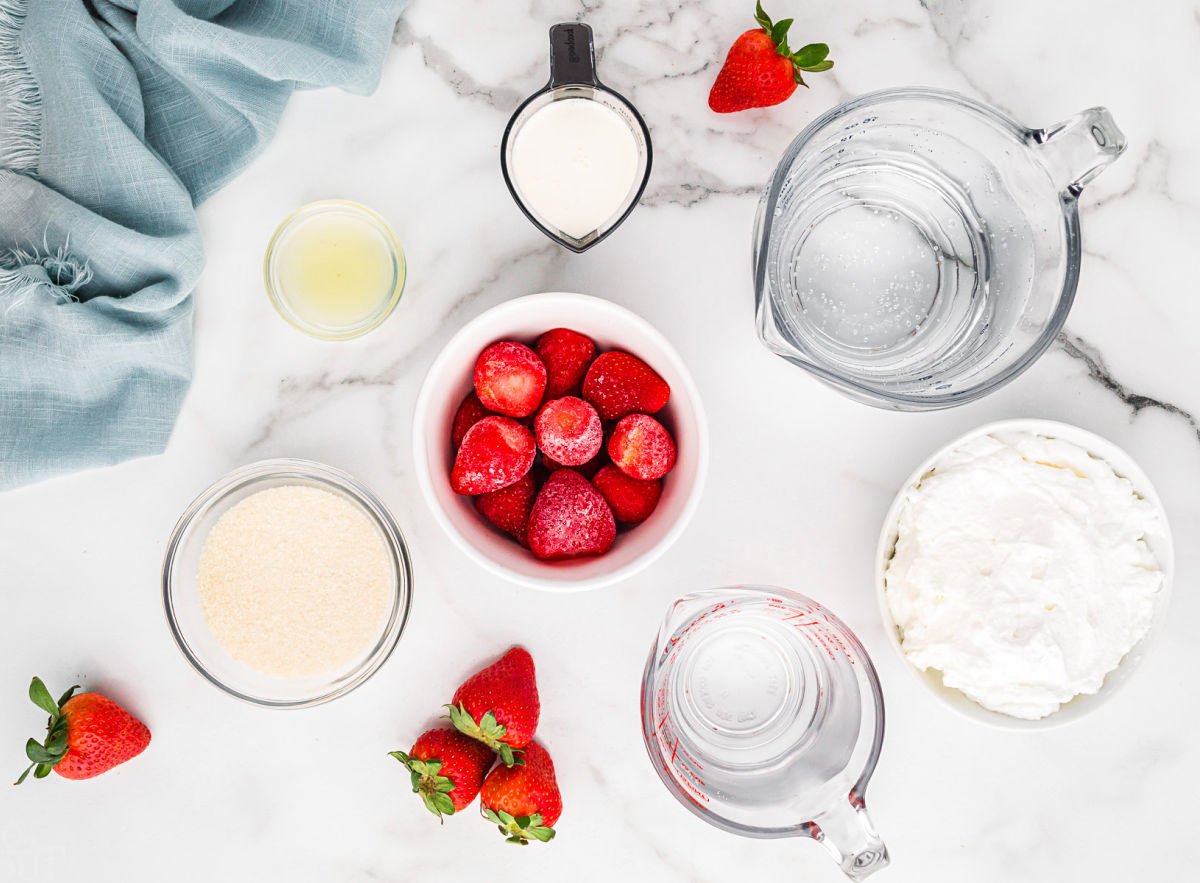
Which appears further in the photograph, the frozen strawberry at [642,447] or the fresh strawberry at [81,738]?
the fresh strawberry at [81,738]

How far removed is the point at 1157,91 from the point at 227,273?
1196mm

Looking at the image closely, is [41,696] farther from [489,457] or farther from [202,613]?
[489,457]

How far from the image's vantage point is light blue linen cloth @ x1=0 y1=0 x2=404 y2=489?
1.01 metres

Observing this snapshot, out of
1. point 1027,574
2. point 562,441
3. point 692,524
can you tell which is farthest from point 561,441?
point 1027,574

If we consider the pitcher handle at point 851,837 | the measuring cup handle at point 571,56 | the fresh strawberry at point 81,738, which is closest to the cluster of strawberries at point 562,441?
the measuring cup handle at point 571,56

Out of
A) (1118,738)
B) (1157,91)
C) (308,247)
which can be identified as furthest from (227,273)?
(1118,738)

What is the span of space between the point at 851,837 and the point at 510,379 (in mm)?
632

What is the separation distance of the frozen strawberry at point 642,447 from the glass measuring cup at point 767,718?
6.4 inches

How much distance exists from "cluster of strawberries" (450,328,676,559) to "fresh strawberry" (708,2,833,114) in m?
0.34

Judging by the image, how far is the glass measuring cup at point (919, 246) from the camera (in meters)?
0.90

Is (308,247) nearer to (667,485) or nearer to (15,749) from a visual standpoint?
(667,485)

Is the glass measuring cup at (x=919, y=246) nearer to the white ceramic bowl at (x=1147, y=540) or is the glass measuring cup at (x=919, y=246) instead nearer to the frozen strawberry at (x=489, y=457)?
the white ceramic bowl at (x=1147, y=540)

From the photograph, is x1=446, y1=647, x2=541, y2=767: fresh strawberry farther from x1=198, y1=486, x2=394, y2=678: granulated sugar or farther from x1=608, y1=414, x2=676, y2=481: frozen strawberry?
x1=608, y1=414, x2=676, y2=481: frozen strawberry

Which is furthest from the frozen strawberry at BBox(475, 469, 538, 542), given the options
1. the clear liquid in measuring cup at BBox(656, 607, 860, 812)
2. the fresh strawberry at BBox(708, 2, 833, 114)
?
the fresh strawberry at BBox(708, 2, 833, 114)
